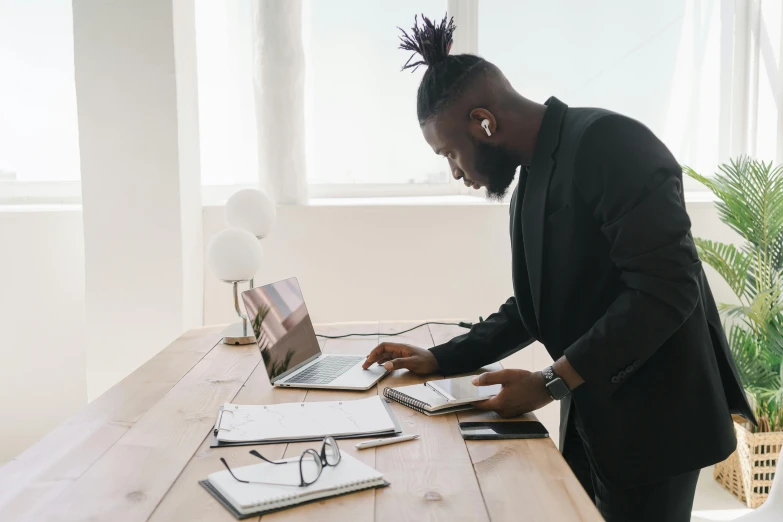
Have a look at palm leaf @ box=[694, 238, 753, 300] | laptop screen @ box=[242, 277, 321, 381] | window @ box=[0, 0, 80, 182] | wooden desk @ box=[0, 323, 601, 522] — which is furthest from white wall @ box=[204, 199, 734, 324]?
wooden desk @ box=[0, 323, 601, 522]

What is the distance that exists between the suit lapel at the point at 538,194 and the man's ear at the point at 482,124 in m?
0.09

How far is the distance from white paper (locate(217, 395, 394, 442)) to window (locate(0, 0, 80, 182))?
2570 mm

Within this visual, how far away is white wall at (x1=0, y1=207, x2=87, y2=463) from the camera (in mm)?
3227

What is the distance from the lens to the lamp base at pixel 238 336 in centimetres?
206

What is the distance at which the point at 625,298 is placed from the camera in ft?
3.96

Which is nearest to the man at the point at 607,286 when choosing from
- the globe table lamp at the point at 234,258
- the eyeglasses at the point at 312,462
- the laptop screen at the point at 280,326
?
the eyeglasses at the point at 312,462

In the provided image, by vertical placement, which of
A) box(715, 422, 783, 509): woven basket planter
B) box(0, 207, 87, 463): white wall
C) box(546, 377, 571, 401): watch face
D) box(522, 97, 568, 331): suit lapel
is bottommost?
box(715, 422, 783, 509): woven basket planter

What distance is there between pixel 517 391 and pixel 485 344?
0.36 m

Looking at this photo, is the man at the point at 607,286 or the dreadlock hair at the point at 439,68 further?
the dreadlock hair at the point at 439,68

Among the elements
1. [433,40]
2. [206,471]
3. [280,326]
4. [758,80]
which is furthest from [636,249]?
[758,80]

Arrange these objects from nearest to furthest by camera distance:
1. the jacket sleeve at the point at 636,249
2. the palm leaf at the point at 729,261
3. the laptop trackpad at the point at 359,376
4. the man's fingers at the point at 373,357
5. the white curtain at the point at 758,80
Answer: the jacket sleeve at the point at 636,249 < the laptop trackpad at the point at 359,376 < the man's fingers at the point at 373,357 < the palm leaf at the point at 729,261 < the white curtain at the point at 758,80

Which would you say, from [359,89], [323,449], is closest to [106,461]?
[323,449]

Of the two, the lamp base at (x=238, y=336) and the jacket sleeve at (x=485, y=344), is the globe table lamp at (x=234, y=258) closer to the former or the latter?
the lamp base at (x=238, y=336)

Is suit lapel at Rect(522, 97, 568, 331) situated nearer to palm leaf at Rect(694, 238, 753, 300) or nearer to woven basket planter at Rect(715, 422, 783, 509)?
palm leaf at Rect(694, 238, 753, 300)
